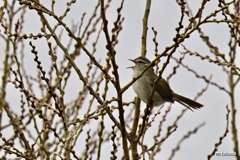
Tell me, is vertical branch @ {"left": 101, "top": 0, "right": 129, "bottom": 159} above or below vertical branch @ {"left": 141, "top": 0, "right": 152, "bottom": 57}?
below

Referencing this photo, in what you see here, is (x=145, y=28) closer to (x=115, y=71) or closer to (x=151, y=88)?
(x=115, y=71)

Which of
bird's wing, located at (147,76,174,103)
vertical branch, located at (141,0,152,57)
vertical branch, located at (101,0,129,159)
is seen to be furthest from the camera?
bird's wing, located at (147,76,174,103)

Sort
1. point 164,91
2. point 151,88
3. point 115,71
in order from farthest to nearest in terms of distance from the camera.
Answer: point 164,91
point 151,88
point 115,71

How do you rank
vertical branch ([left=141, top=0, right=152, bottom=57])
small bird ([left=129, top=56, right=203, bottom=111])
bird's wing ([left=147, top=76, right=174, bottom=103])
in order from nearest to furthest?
vertical branch ([left=141, top=0, right=152, bottom=57])
small bird ([left=129, top=56, right=203, bottom=111])
bird's wing ([left=147, top=76, right=174, bottom=103])

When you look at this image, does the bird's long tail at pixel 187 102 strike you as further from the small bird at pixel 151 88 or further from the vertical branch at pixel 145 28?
the vertical branch at pixel 145 28

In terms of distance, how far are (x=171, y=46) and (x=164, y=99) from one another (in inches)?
137

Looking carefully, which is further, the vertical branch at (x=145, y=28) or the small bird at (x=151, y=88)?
the small bird at (x=151, y=88)

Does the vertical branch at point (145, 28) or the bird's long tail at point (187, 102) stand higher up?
the bird's long tail at point (187, 102)

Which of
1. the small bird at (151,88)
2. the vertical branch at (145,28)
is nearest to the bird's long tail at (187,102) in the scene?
the small bird at (151,88)

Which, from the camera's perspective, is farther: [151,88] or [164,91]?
[164,91]

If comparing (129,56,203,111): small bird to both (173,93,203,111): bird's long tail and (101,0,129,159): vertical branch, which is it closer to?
(173,93,203,111): bird's long tail

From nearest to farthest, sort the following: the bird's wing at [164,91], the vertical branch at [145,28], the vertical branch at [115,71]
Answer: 1. the vertical branch at [115,71]
2. the vertical branch at [145,28]
3. the bird's wing at [164,91]

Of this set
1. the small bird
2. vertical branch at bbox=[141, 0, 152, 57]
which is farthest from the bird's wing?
vertical branch at bbox=[141, 0, 152, 57]

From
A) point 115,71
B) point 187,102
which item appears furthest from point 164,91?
point 115,71
